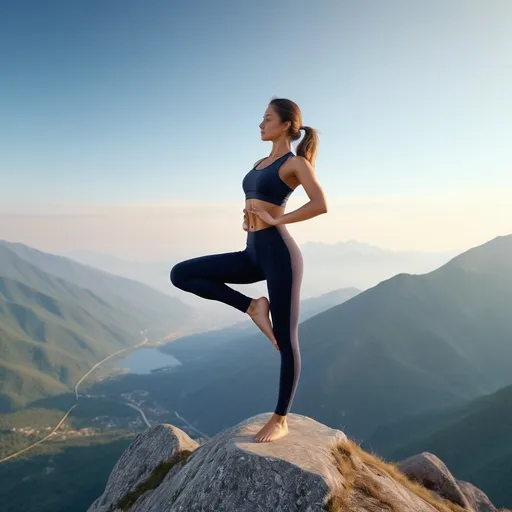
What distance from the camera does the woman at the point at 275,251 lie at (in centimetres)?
805

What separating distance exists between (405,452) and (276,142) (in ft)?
482

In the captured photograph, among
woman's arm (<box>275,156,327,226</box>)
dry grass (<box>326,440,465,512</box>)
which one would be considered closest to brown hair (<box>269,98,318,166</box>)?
woman's arm (<box>275,156,327,226</box>)

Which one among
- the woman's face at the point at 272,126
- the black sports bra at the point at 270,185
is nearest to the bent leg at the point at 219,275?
the black sports bra at the point at 270,185

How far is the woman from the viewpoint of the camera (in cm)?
805

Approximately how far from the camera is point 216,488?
822cm

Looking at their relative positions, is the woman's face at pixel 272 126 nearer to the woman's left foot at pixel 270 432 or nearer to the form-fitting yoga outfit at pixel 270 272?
the form-fitting yoga outfit at pixel 270 272

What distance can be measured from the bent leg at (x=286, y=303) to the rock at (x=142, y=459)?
974cm

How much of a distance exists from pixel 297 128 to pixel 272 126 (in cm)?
54

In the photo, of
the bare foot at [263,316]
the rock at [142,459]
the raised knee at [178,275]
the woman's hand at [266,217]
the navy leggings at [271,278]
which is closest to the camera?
the woman's hand at [266,217]

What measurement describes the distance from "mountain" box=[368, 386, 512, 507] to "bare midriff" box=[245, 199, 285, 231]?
95.4 m

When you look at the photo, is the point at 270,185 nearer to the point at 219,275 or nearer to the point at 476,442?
the point at 219,275

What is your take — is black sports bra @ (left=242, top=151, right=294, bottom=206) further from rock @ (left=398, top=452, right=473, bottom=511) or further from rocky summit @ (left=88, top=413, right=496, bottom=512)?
rock @ (left=398, top=452, right=473, bottom=511)

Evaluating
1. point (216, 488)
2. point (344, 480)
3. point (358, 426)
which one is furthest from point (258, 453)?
point (358, 426)

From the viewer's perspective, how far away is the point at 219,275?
896cm
